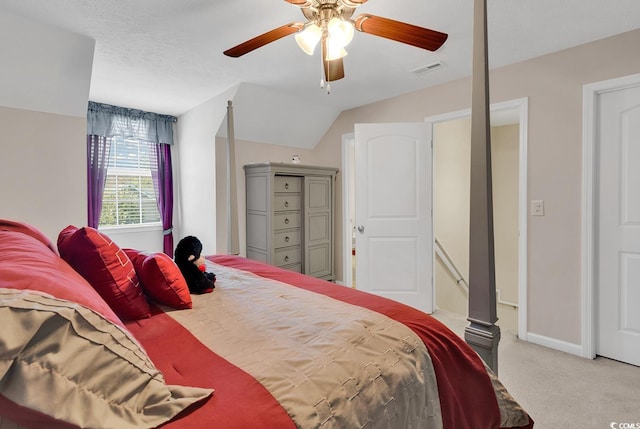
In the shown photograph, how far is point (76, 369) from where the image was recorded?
2.01 ft

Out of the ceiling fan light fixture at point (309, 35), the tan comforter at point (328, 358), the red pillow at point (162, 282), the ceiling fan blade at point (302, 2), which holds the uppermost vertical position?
the ceiling fan blade at point (302, 2)

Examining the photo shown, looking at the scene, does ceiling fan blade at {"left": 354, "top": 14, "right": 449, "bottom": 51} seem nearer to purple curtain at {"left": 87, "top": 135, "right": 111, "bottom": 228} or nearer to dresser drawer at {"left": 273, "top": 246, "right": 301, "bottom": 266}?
dresser drawer at {"left": 273, "top": 246, "right": 301, "bottom": 266}

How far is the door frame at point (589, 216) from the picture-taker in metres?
2.43

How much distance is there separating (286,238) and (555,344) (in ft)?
8.85

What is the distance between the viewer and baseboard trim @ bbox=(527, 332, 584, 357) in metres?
2.52

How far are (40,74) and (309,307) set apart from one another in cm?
260

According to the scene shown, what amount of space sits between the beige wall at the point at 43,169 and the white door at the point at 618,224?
4002mm

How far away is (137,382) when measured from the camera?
2.33ft

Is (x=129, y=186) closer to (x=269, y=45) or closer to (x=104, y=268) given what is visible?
(x=269, y=45)

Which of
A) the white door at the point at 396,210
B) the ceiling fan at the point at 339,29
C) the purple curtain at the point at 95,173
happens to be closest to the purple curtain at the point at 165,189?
the purple curtain at the point at 95,173

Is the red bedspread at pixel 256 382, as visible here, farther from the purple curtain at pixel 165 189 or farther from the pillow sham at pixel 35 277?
the purple curtain at pixel 165 189

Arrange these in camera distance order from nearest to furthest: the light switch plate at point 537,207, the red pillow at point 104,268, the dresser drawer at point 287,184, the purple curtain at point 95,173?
the red pillow at point 104,268 < the light switch plate at point 537,207 < the purple curtain at point 95,173 < the dresser drawer at point 287,184

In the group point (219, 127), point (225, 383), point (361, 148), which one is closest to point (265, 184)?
point (219, 127)

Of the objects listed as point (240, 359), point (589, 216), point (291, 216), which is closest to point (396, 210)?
point (291, 216)
